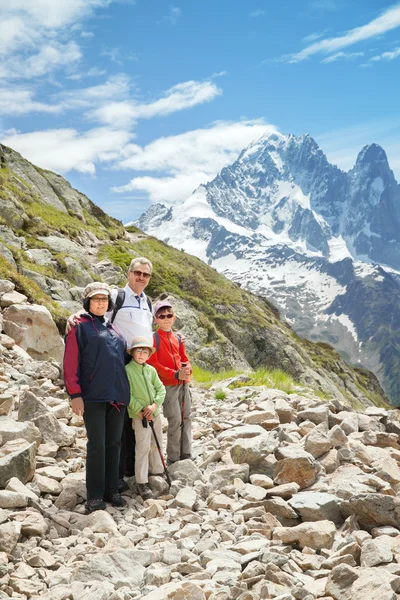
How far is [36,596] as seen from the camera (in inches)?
192

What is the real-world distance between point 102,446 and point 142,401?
1.06 meters

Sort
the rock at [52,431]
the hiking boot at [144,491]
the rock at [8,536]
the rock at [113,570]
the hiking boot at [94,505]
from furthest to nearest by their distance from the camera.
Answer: the rock at [52,431], the hiking boot at [144,491], the hiking boot at [94,505], the rock at [8,536], the rock at [113,570]

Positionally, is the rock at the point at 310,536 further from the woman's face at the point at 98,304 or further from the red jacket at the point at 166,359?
the woman's face at the point at 98,304

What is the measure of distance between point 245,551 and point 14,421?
4549mm

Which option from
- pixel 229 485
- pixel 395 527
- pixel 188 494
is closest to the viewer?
pixel 395 527

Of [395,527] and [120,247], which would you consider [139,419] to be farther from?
[120,247]

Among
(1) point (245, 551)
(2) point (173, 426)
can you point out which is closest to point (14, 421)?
(2) point (173, 426)

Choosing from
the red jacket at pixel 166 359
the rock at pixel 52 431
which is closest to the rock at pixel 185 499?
the red jacket at pixel 166 359

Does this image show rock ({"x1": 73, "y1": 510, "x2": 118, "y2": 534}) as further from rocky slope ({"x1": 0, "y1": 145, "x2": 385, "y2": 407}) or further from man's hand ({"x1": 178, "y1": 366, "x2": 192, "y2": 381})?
rocky slope ({"x1": 0, "y1": 145, "x2": 385, "y2": 407})

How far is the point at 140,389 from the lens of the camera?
8211 mm

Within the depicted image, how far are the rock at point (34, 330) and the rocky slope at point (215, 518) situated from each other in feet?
8.18

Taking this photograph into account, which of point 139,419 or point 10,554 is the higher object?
point 139,419

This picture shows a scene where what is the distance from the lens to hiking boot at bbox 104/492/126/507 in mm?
7531

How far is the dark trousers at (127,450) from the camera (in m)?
8.62
